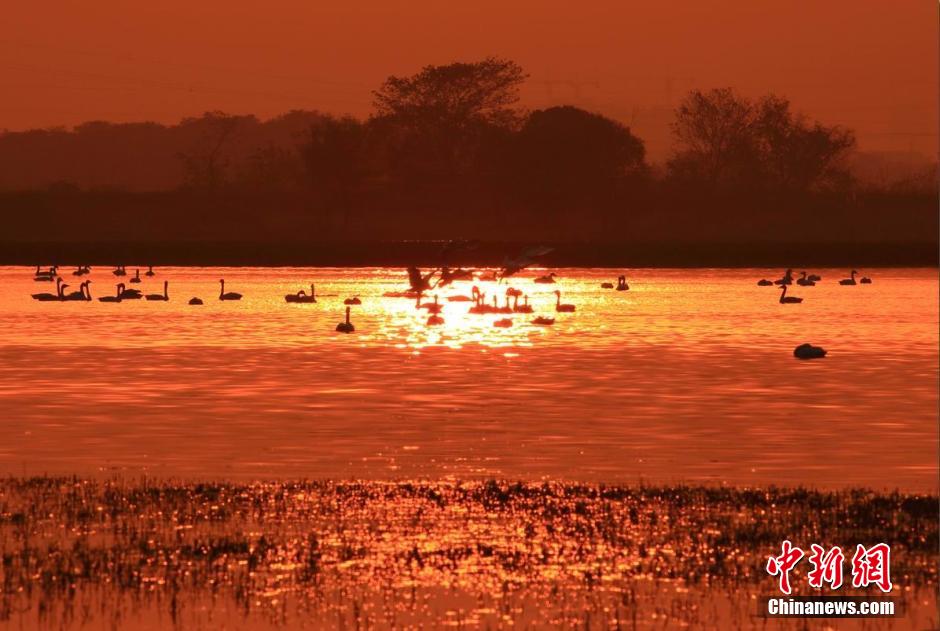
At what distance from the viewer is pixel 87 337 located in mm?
59562

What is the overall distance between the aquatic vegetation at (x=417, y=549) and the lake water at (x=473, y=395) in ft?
7.65

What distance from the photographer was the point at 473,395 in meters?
39.3

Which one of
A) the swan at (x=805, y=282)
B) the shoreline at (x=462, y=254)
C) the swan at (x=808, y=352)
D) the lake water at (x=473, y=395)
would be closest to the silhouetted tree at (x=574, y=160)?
the shoreline at (x=462, y=254)

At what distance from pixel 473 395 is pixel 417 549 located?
19853 millimetres

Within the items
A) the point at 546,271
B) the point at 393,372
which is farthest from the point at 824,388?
the point at 546,271

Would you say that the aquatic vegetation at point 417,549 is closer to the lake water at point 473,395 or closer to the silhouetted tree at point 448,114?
the lake water at point 473,395

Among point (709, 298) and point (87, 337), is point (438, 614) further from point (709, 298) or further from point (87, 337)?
point (709, 298)

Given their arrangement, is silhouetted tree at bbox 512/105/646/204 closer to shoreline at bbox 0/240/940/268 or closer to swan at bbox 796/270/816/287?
shoreline at bbox 0/240/940/268

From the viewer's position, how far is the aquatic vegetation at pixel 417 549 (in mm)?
16953

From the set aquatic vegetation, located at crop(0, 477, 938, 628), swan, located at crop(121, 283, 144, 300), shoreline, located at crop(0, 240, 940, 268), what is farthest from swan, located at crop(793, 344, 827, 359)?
shoreline, located at crop(0, 240, 940, 268)

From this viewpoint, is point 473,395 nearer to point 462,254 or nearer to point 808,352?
point 808,352

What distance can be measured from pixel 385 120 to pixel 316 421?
14237 centimetres

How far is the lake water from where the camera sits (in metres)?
27.2

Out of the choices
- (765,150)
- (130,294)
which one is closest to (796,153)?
(765,150)
